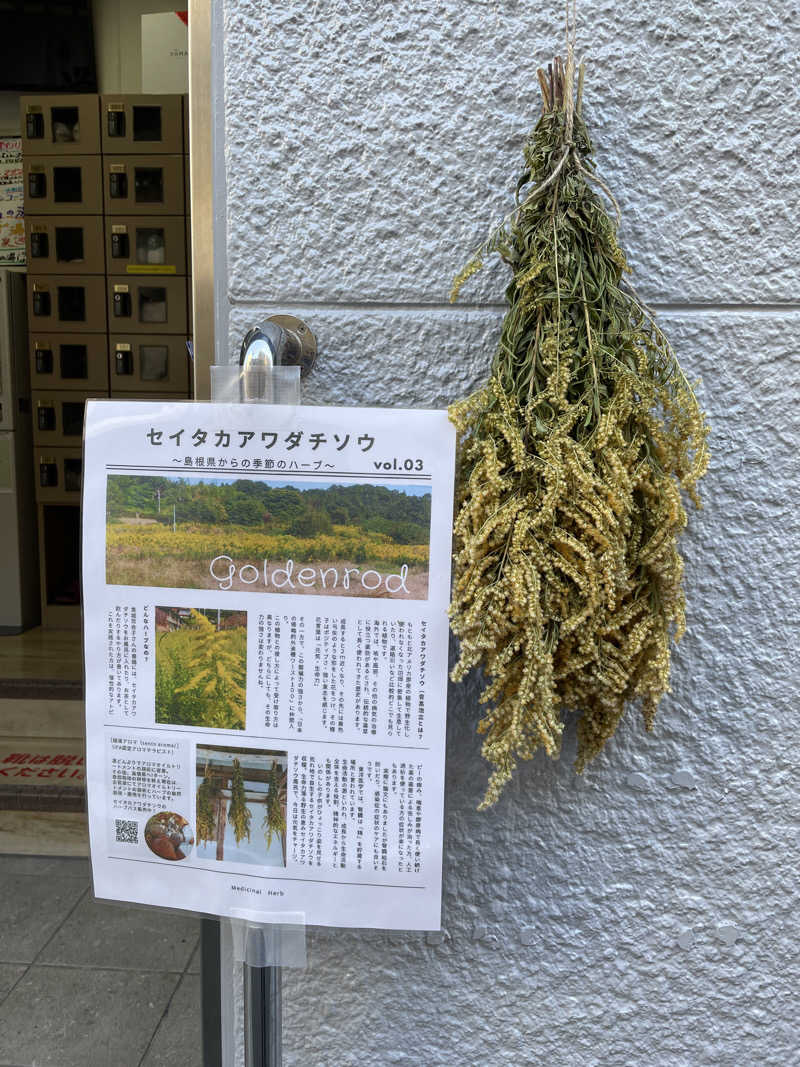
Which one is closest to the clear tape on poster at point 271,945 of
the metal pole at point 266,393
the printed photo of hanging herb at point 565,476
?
the metal pole at point 266,393

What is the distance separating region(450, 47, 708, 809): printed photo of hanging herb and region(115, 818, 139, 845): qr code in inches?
23.5

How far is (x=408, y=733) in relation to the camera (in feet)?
4.57

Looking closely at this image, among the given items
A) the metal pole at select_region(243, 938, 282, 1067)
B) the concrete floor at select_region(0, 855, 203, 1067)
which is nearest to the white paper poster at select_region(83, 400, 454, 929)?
the metal pole at select_region(243, 938, 282, 1067)

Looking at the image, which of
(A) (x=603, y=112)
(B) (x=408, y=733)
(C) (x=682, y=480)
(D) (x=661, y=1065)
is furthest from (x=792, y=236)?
(D) (x=661, y=1065)

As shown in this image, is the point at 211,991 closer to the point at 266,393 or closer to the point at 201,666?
the point at 201,666

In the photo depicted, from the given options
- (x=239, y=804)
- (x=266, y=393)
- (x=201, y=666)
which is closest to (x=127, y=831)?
(x=239, y=804)

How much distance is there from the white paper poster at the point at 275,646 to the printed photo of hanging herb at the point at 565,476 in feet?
0.32

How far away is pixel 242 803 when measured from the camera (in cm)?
142

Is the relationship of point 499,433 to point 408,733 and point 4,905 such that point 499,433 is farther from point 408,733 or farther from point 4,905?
point 4,905

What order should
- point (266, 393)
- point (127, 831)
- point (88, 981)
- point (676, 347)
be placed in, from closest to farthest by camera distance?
1. point (266, 393)
2. point (127, 831)
3. point (676, 347)
4. point (88, 981)

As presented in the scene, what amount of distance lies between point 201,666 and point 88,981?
2.33 metres

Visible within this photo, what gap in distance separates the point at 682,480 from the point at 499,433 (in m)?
0.29

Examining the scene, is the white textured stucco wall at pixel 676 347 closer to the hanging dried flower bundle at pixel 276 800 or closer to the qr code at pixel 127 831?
the hanging dried flower bundle at pixel 276 800

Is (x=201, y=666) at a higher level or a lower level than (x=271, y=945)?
higher
